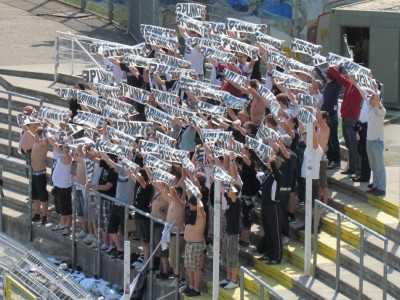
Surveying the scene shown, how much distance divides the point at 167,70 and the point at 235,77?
5.75 ft

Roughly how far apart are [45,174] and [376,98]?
6680 mm

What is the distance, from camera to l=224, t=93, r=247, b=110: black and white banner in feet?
70.9

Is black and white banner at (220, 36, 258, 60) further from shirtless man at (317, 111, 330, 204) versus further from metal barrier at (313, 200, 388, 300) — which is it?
metal barrier at (313, 200, 388, 300)

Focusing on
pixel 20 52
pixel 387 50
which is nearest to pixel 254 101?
pixel 387 50

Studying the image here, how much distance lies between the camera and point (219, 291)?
19.6 metres

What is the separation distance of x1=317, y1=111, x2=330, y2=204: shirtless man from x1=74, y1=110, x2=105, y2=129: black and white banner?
155 inches

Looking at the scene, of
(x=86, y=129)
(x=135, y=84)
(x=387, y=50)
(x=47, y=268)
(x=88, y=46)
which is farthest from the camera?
(x=88, y=46)

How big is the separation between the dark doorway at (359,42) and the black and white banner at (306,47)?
15.0ft

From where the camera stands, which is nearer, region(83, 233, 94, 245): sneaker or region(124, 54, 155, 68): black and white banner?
region(83, 233, 94, 245): sneaker

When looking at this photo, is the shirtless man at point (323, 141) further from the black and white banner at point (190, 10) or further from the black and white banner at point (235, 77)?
the black and white banner at point (190, 10)

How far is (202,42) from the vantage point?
23875mm

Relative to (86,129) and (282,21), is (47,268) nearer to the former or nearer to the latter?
(86,129)

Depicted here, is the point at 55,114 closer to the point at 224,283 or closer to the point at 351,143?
the point at 351,143

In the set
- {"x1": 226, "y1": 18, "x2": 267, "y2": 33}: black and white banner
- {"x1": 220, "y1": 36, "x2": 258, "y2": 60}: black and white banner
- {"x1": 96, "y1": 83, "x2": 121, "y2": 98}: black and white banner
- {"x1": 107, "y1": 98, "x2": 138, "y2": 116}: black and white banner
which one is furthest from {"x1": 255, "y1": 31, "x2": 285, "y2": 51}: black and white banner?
{"x1": 96, "y1": 83, "x2": 121, "y2": 98}: black and white banner
